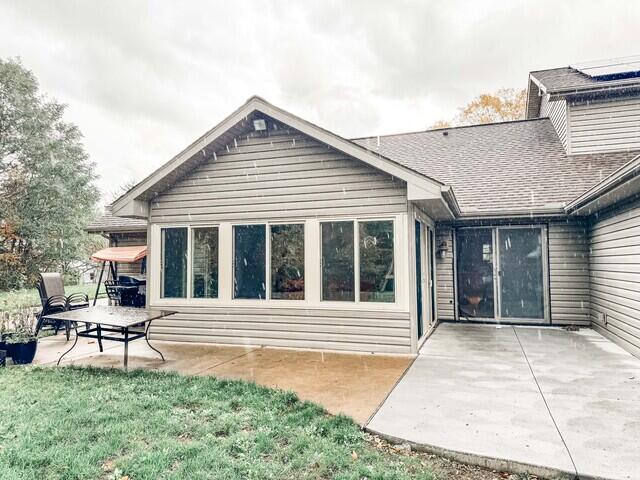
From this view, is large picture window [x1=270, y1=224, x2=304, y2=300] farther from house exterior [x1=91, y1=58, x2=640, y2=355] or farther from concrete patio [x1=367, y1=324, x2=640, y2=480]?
concrete patio [x1=367, y1=324, x2=640, y2=480]

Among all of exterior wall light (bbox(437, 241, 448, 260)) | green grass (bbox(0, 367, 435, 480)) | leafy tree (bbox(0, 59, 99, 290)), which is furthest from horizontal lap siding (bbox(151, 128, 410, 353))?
leafy tree (bbox(0, 59, 99, 290))

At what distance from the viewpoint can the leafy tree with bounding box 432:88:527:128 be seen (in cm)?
1783

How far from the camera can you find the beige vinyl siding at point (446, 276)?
8.56 metres

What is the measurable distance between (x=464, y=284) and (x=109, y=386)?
687 cm

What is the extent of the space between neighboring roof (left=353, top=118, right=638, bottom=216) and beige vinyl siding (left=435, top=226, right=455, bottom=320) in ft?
3.04

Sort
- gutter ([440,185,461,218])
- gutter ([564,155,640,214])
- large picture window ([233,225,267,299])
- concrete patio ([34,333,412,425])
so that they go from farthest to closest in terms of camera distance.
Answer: large picture window ([233,225,267,299]) < gutter ([440,185,461,218]) < gutter ([564,155,640,214]) < concrete patio ([34,333,412,425])

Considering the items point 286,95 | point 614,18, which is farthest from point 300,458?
point 286,95

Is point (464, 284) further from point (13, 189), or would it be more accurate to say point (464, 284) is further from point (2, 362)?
point (13, 189)

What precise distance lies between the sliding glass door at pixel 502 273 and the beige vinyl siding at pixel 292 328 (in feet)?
11.6

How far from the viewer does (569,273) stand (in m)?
7.75

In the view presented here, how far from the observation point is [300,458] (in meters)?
2.69

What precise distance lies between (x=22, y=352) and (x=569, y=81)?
1181 centimetres

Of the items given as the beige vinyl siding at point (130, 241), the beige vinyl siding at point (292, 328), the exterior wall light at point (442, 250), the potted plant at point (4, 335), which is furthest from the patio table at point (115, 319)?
the exterior wall light at point (442, 250)

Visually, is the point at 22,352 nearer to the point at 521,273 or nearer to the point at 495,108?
the point at 521,273
